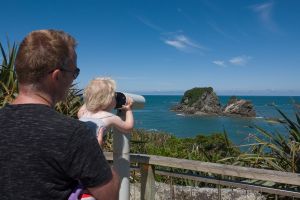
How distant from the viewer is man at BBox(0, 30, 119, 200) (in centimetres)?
130

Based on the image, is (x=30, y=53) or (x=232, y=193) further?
(x=232, y=193)

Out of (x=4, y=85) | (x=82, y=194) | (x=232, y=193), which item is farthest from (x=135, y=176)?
(x=82, y=194)

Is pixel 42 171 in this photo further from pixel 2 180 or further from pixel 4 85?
pixel 4 85

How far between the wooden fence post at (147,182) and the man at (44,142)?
70.5 inches

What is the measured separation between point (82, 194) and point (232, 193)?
6.73 ft

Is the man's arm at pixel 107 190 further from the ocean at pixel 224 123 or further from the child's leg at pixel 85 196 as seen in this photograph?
the ocean at pixel 224 123

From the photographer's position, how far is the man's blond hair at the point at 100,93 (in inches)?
99.9

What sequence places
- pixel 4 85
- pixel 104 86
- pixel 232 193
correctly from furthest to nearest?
pixel 4 85 → pixel 232 193 → pixel 104 86

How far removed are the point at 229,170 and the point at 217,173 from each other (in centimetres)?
10

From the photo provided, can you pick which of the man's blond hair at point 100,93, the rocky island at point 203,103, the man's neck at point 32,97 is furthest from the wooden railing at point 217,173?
the rocky island at point 203,103

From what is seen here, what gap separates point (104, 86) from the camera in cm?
252

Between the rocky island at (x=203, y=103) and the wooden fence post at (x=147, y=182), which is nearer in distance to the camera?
the wooden fence post at (x=147, y=182)

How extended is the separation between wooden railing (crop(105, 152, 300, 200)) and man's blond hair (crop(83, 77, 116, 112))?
71 cm

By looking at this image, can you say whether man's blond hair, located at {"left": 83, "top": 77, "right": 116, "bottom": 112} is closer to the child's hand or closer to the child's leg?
the child's hand
